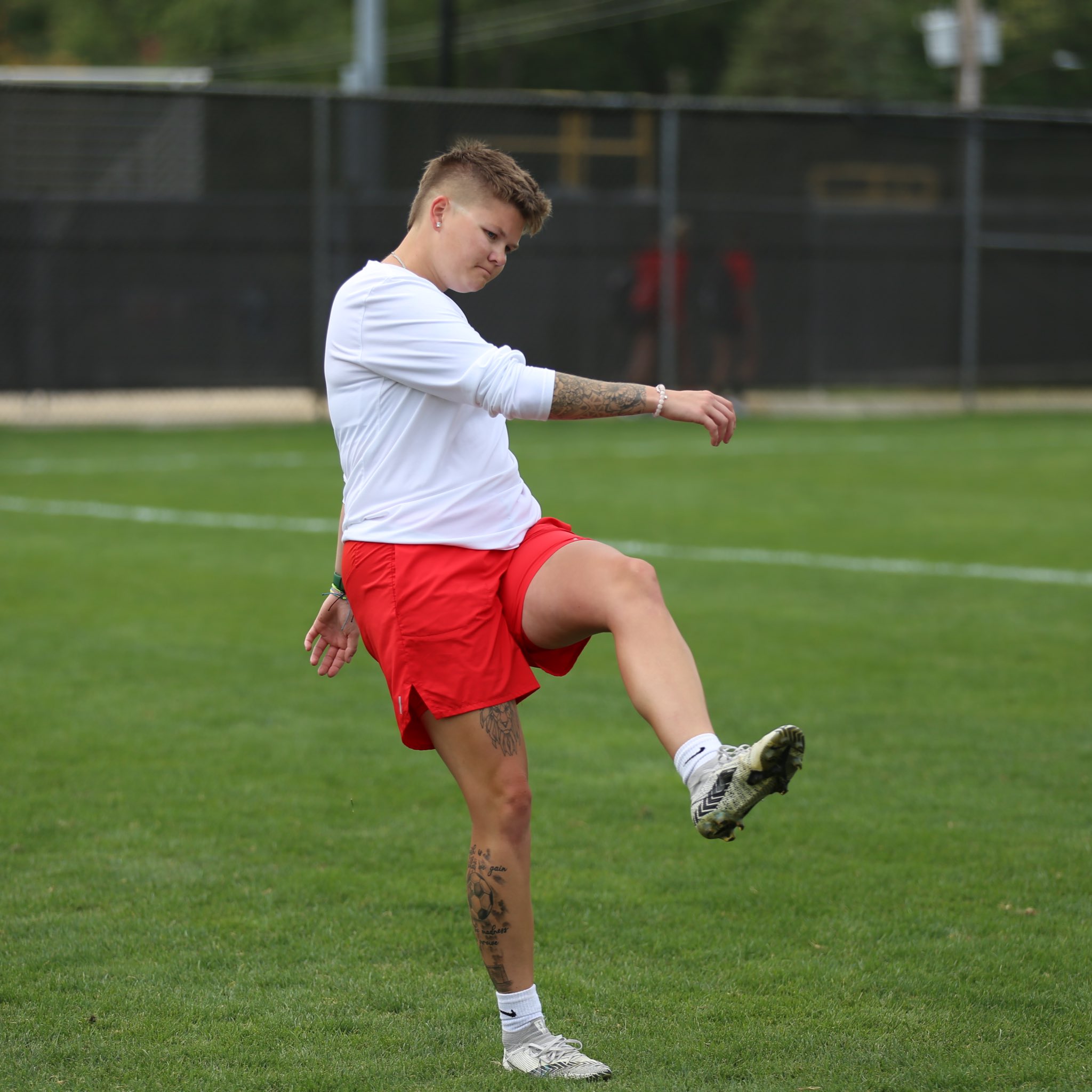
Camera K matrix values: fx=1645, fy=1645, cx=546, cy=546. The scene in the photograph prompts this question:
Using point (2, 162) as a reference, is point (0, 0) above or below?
above

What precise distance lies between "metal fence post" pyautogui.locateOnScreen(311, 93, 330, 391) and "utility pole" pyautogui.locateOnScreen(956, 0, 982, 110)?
12893mm

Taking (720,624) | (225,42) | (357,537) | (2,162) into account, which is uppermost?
(225,42)

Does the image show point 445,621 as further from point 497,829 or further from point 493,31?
point 493,31

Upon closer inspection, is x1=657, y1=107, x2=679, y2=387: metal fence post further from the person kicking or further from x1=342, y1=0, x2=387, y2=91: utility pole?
the person kicking

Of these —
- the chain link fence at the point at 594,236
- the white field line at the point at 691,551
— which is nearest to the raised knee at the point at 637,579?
the white field line at the point at 691,551

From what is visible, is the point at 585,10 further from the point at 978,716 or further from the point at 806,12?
the point at 978,716

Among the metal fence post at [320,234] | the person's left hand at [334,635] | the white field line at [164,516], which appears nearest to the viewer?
the person's left hand at [334,635]

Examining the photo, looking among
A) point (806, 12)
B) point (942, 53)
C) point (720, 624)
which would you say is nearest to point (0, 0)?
point (806, 12)

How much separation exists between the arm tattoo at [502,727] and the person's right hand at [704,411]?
2.38 ft

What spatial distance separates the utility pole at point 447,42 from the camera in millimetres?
22562

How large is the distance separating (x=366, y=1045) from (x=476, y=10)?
55605 mm

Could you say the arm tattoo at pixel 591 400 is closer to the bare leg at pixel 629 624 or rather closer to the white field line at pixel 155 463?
the bare leg at pixel 629 624

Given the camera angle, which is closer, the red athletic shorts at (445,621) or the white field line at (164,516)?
the red athletic shorts at (445,621)

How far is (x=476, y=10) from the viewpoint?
55844 millimetres
